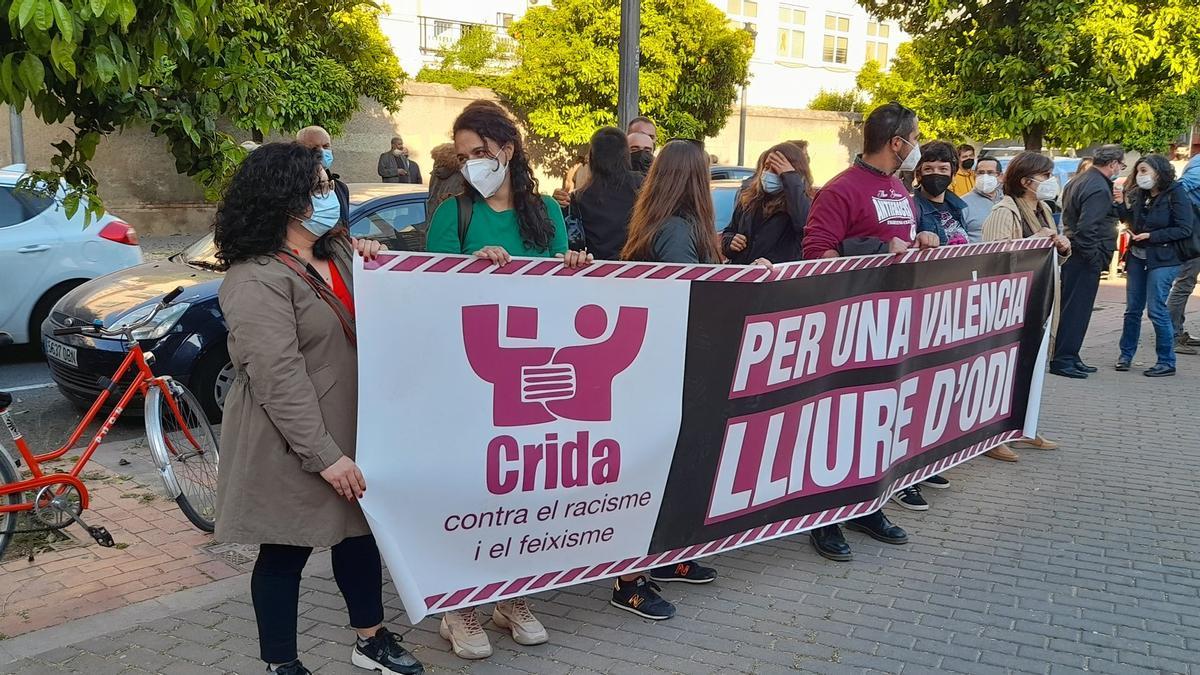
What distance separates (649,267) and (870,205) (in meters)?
1.52

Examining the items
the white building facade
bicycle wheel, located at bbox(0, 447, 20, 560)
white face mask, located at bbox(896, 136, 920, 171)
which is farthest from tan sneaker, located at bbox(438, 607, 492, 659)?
the white building facade

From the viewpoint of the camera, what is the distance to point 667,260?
4.18 meters

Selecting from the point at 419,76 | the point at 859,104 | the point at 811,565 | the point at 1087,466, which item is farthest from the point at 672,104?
the point at 811,565

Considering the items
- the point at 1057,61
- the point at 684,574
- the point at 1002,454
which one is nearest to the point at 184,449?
the point at 684,574

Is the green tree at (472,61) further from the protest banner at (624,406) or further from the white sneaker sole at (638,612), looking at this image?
the white sneaker sole at (638,612)

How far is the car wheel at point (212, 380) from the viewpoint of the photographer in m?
6.50

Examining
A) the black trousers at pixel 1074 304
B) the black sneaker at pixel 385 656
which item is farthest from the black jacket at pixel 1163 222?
the black sneaker at pixel 385 656

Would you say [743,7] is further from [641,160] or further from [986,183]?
[641,160]

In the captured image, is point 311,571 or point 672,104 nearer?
point 311,571

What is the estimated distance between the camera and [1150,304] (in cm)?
896

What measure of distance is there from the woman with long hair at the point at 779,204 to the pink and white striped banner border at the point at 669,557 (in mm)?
891

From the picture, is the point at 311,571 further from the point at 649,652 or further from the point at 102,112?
the point at 102,112

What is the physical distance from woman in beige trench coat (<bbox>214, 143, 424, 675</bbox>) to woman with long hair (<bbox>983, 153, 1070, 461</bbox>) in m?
5.04

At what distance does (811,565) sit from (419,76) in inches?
980
